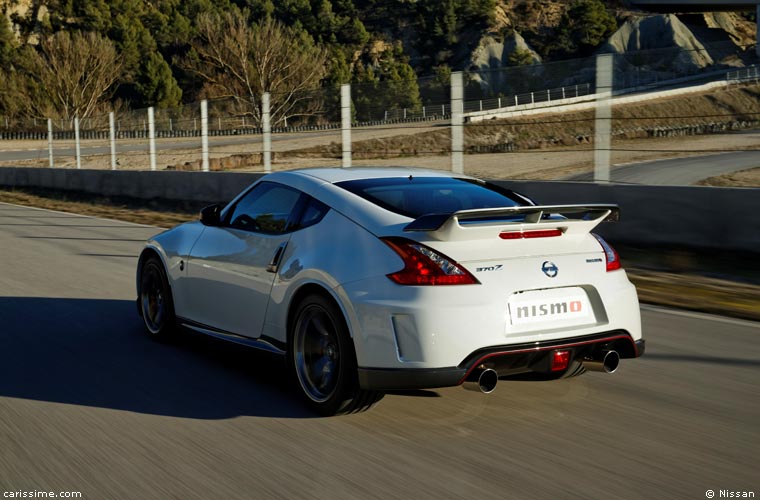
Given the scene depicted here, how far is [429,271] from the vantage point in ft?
15.0

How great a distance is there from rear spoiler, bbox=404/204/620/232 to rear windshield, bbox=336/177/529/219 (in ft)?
1.07

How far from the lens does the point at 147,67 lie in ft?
334

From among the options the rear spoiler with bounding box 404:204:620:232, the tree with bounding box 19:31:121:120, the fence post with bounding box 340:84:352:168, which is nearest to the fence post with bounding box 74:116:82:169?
the fence post with bounding box 340:84:352:168

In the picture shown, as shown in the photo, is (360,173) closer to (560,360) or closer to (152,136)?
(560,360)

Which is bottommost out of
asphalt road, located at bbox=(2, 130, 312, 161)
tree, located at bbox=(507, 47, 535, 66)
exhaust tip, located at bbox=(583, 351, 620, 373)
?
exhaust tip, located at bbox=(583, 351, 620, 373)

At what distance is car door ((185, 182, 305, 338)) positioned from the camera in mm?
5492

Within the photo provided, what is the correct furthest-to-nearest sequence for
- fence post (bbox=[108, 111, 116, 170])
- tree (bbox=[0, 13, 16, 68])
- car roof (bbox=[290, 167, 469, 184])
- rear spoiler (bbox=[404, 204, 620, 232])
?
tree (bbox=[0, 13, 16, 68]) < fence post (bbox=[108, 111, 116, 170]) < car roof (bbox=[290, 167, 469, 184]) < rear spoiler (bbox=[404, 204, 620, 232])

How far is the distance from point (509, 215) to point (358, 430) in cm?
140

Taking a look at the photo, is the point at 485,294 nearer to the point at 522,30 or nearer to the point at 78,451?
the point at 78,451

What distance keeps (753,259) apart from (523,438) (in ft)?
22.6

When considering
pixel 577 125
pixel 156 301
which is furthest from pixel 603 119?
pixel 156 301

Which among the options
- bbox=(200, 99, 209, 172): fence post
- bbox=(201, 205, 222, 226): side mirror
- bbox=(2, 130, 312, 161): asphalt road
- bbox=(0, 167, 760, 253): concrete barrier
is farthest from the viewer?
bbox=(200, 99, 209, 172): fence post

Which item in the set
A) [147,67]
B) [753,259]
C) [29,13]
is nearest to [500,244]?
[753,259]

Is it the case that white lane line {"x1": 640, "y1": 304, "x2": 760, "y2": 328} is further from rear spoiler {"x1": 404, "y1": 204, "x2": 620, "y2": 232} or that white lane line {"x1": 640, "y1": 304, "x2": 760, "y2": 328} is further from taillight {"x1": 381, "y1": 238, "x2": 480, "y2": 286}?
taillight {"x1": 381, "y1": 238, "x2": 480, "y2": 286}
